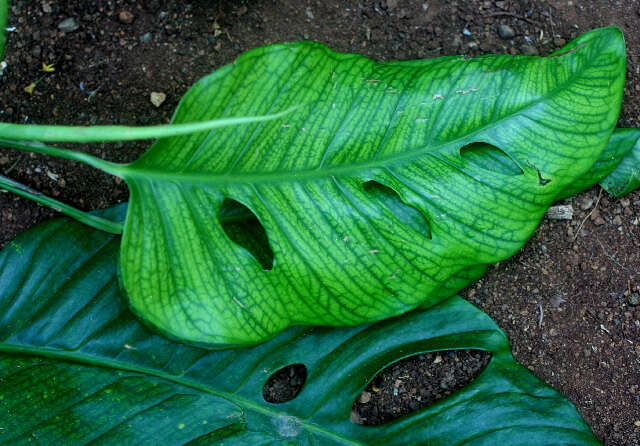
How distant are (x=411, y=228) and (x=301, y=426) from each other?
469mm

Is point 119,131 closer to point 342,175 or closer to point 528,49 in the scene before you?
point 342,175

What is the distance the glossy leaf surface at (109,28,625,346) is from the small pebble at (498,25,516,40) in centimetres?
29

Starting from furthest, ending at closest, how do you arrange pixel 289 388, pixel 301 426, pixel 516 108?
pixel 289 388 → pixel 301 426 → pixel 516 108

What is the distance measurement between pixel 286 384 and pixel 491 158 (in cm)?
67

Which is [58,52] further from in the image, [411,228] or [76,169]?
[411,228]

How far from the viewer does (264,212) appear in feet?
3.51

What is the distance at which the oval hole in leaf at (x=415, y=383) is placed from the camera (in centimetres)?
132

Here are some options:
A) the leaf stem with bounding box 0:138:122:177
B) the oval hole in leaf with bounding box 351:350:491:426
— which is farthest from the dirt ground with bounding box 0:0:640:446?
the leaf stem with bounding box 0:138:122:177

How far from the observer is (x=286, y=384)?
1301 mm

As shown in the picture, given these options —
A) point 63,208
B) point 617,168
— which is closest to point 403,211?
point 617,168

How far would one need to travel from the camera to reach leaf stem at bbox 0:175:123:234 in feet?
3.99

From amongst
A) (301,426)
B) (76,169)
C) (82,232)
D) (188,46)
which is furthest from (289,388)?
(188,46)

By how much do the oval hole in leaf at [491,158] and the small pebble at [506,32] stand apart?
43cm

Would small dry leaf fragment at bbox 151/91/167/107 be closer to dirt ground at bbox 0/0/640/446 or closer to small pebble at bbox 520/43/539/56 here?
dirt ground at bbox 0/0/640/446
